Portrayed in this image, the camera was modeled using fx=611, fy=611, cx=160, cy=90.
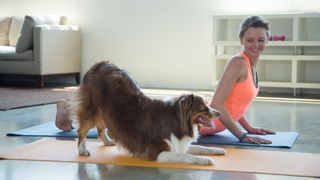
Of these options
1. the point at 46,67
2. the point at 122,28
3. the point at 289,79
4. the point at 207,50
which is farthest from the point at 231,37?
the point at 46,67

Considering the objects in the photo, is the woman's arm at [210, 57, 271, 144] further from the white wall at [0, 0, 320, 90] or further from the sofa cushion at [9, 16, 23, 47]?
the sofa cushion at [9, 16, 23, 47]

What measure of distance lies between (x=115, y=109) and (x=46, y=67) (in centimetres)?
494

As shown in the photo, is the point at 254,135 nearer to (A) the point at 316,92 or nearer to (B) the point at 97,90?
(B) the point at 97,90

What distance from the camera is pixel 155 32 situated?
8398 millimetres

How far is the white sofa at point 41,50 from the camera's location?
801cm

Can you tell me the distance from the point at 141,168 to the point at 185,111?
0.40 metres

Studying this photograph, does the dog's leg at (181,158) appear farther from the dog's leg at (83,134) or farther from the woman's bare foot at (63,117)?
the woman's bare foot at (63,117)

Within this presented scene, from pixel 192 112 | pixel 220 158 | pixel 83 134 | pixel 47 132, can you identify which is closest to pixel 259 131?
pixel 220 158

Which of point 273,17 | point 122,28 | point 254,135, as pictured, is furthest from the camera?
point 122,28

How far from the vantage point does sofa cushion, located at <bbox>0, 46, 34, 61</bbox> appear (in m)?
8.03

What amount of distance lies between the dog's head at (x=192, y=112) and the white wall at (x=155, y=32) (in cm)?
459

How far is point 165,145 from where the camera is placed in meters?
3.25

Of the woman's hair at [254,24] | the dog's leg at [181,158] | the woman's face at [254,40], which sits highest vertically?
the woman's hair at [254,24]

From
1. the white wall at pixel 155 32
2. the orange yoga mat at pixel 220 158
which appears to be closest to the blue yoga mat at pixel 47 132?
the orange yoga mat at pixel 220 158
